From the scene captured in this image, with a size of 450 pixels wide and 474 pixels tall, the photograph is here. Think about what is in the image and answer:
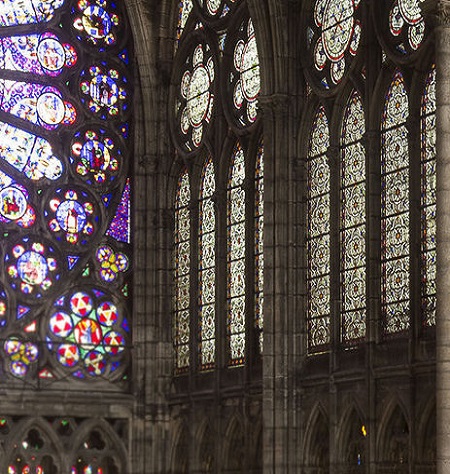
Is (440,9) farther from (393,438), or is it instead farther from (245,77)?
(245,77)

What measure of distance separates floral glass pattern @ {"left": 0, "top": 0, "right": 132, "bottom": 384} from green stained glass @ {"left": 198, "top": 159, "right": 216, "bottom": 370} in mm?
1803

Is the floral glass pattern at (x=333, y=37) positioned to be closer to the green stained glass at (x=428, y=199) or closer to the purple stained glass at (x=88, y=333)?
the green stained glass at (x=428, y=199)

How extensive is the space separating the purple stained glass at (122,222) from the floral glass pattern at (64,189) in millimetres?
19

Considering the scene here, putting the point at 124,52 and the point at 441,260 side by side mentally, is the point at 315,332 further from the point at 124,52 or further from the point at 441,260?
the point at 124,52

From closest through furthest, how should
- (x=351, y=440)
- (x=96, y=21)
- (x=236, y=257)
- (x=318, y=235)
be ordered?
(x=351, y=440) < (x=318, y=235) < (x=236, y=257) < (x=96, y=21)

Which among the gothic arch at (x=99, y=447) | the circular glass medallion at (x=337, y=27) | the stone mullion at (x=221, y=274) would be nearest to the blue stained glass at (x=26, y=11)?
the stone mullion at (x=221, y=274)

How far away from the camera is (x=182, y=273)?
98.6ft

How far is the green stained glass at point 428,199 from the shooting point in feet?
76.9

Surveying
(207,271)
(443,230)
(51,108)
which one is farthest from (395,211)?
(51,108)

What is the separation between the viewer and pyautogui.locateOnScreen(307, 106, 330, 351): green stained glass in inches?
1027

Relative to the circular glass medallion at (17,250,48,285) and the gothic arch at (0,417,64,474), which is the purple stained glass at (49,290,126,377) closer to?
the circular glass medallion at (17,250,48,285)

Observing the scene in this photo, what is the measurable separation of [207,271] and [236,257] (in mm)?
953

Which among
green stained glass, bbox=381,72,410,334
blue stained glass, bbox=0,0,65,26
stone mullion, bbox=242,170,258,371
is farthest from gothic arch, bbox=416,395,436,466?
blue stained glass, bbox=0,0,65,26

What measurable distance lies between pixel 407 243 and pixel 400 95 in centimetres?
236
